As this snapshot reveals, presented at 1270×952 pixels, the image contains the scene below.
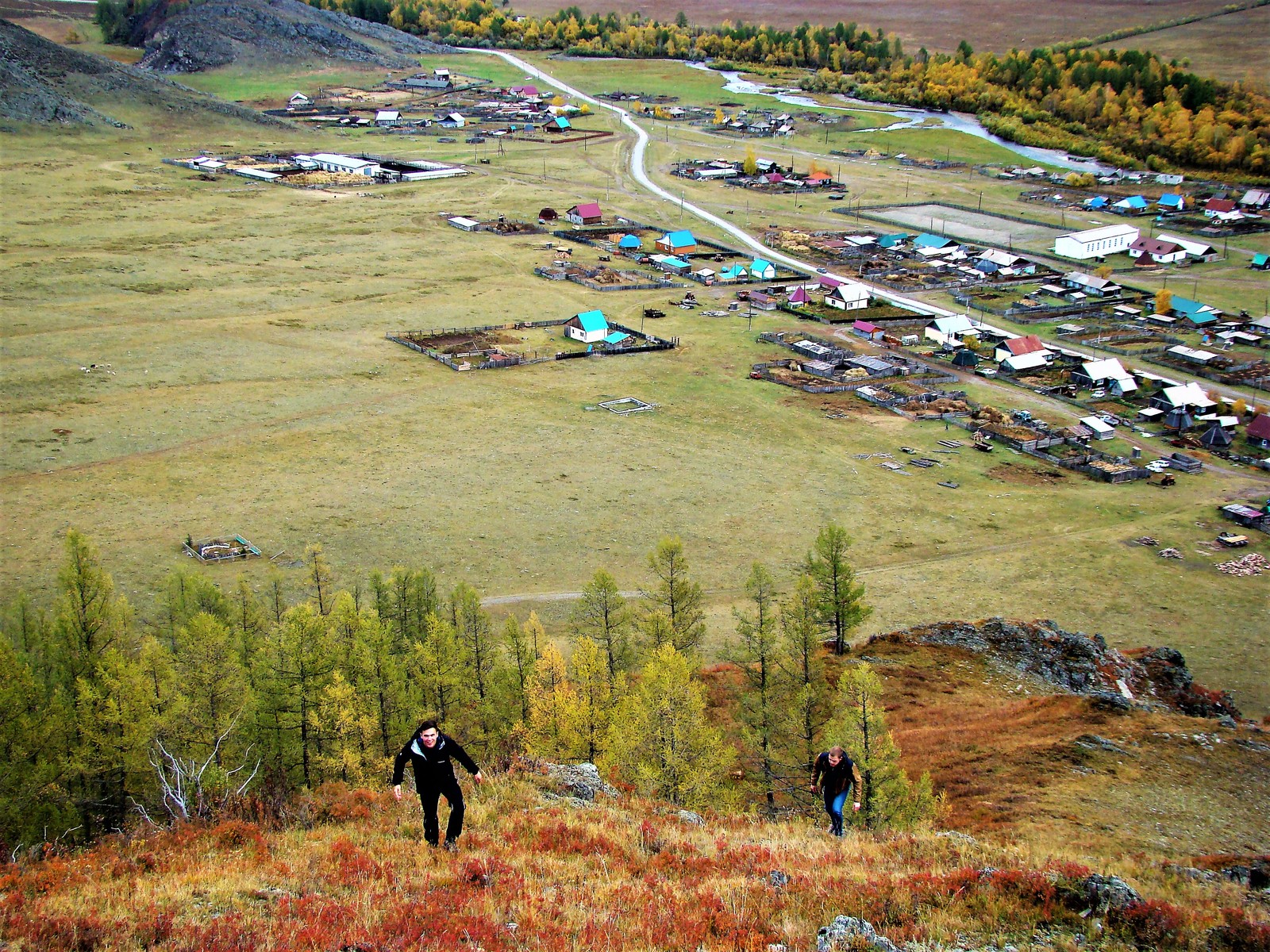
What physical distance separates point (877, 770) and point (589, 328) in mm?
55863

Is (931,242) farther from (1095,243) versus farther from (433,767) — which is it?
(433,767)

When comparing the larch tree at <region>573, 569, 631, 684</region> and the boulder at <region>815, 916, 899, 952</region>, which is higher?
the boulder at <region>815, 916, 899, 952</region>

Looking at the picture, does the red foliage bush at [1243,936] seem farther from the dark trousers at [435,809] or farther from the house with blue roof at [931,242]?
the house with blue roof at [931,242]

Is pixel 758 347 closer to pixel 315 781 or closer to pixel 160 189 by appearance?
pixel 315 781

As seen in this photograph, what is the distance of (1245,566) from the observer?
46.6m

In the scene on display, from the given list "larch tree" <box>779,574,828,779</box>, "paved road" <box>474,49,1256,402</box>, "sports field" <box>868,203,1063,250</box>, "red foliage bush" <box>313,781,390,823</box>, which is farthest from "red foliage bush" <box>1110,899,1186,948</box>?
"sports field" <box>868,203,1063,250</box>

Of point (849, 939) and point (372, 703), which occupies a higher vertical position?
point (849, 939)

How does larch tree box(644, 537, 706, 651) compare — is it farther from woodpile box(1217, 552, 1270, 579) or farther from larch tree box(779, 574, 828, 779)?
woodpile box(1217, 552, 1270, 579)

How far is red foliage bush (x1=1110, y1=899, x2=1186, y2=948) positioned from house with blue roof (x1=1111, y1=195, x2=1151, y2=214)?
123231mm

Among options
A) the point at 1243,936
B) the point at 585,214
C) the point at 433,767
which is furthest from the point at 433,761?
the point at 585,214

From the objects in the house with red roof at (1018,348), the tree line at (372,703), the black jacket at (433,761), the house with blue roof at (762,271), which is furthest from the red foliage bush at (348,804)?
the house with blue roof at (762,271)

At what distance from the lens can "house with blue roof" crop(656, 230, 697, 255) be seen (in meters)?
99.3

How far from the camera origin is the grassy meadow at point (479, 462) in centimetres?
4338

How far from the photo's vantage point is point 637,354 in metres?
73.8
